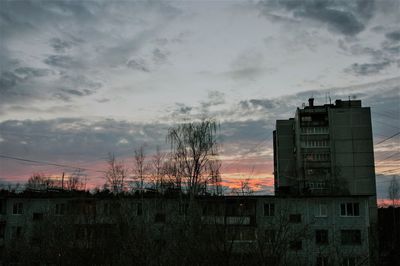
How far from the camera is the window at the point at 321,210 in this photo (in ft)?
133

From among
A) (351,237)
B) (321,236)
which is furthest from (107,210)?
(351,237)

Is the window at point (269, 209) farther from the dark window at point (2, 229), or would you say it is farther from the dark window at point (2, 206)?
the dark window at point (2, 206)

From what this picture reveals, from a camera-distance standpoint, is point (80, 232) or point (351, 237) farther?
point (351, 237)

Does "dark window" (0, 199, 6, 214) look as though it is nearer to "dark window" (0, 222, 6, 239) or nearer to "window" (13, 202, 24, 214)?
"dark window" (0, 222, 6, 239)

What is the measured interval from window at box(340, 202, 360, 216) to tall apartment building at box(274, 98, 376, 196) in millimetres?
24854

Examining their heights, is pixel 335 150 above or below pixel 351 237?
above

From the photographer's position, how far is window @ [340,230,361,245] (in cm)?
3912

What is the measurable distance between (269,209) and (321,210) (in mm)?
5043

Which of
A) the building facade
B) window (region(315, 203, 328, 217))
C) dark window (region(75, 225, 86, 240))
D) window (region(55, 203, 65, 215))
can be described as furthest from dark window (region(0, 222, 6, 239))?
window (region(315, 203, 328, 217))

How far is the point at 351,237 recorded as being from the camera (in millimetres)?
39375

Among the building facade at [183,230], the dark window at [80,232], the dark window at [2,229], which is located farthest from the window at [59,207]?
the dark window at [80,232]

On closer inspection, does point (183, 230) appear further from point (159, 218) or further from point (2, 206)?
point (2, 206)

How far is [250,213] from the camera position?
41125 millimetres

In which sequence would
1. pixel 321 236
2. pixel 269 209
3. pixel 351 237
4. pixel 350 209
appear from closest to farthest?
pixel 351 237
pixel 321 236
pixel 350 209
pixel 269 209
